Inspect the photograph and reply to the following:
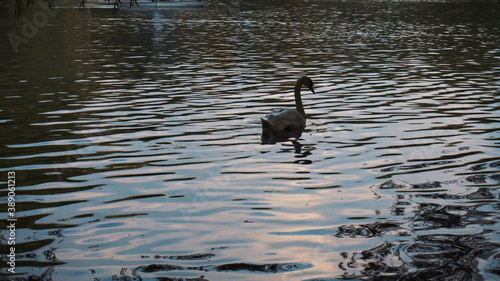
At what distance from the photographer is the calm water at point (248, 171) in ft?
32.1

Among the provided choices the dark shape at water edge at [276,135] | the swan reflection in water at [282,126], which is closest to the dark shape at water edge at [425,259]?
the dark shape at water edge at [276,135]

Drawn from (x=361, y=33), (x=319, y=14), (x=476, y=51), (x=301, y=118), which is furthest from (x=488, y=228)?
(x=319, y=14)

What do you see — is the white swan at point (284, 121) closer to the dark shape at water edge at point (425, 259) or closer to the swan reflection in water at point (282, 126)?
the swan reflection in water at point (282, 126)

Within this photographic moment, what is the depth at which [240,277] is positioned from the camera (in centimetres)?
914

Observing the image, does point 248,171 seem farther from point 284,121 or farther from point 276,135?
point 284,121

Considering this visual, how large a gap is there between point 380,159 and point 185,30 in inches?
1626

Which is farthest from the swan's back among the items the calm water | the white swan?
the calm water

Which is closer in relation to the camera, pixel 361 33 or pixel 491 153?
pixel 491 153

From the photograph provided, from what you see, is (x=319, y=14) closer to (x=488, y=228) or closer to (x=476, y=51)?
(x=476, y=51)

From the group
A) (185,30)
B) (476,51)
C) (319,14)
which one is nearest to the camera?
(476,51)

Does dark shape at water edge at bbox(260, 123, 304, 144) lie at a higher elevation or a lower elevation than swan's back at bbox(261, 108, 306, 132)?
lower

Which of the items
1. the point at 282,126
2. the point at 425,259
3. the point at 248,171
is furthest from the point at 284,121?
the point at 425,259

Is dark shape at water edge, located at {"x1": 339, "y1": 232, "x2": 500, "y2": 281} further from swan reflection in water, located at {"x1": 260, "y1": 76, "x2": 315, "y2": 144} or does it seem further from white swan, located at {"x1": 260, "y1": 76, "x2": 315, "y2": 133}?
white swan, located at {"x1": 260, "y1": 76, "x2": 315, "y2": 133}

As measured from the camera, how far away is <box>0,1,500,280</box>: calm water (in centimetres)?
979
